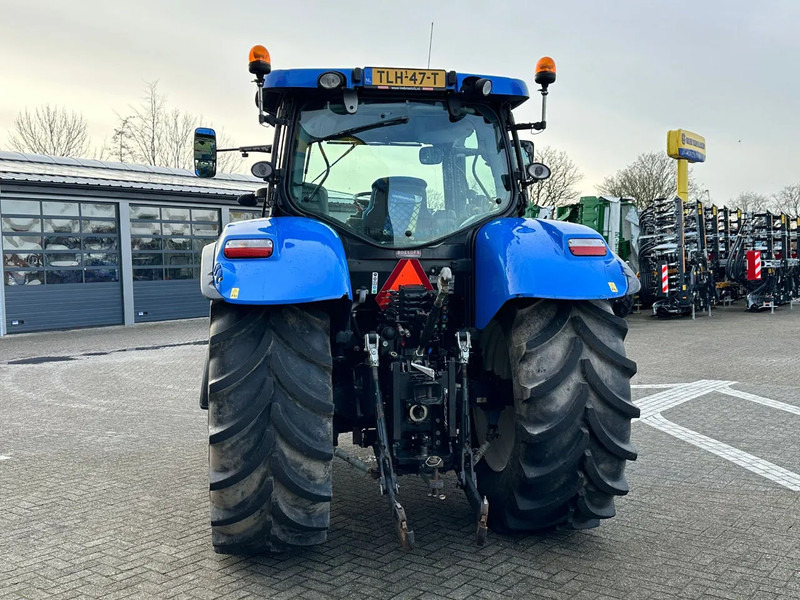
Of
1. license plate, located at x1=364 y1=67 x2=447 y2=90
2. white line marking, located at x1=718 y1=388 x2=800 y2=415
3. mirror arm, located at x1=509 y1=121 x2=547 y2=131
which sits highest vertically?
license plate, located at x1=364 y1=67 x2=447 y2=90

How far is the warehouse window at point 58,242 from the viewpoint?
1761 centimetres

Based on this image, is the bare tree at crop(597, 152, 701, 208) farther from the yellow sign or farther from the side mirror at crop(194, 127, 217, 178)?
the side mirror at crop(194, 127, 217, 178)

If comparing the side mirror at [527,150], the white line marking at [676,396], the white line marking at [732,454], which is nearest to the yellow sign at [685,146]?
the white line marking at [676,396]

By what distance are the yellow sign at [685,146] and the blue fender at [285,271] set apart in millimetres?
21301

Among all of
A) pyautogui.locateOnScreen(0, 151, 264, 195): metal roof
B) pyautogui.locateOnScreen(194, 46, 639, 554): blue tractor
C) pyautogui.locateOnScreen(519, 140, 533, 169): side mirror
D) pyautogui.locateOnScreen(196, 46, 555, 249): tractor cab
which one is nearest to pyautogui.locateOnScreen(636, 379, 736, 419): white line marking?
pyautogui.locateOnScreen(519, 140, 533, 169): side mirror

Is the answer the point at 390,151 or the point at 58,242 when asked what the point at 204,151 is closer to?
the point at 390,151

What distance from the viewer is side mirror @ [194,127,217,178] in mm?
4742

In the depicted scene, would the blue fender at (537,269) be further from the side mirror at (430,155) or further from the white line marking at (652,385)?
the white line marking at (652,385)

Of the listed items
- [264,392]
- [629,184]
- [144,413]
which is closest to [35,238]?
[144,413]

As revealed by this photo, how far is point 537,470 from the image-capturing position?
12.3ft

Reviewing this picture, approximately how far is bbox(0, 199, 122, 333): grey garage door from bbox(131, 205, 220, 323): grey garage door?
0.62 metres

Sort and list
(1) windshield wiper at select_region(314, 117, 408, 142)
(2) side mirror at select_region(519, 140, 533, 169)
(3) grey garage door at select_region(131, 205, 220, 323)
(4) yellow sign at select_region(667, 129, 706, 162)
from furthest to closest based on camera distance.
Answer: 1. (4) yellow sign at select_region(667, 129, 706, 162)
2. (3) grey garage door at select_region(131, 205, 220, 323)
3. (2) side mirror at select_region(519, 140, 533, 169)
4. (1) windshield wiper at select_region(314, 117, 408, 142)

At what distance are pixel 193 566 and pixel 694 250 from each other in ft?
56.5

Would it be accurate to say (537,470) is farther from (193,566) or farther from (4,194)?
(4,194)
